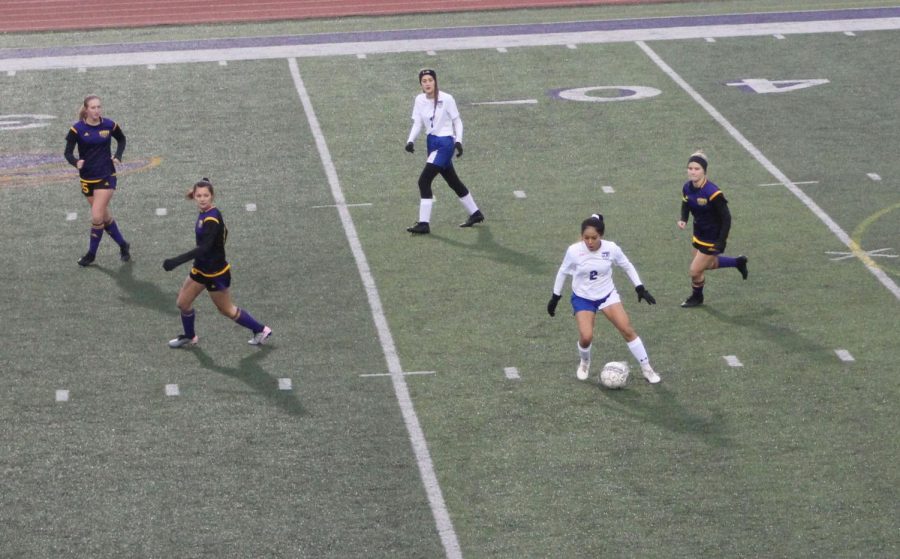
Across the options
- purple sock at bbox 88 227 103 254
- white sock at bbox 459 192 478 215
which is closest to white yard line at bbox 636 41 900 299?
white sock at bbox 459 192 478 215

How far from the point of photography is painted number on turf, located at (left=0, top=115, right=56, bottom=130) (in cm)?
2408

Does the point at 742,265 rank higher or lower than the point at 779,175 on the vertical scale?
higher

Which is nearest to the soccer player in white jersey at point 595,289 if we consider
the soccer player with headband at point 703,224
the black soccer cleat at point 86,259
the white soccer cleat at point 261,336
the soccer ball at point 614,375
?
the soccer ball at point 614,375

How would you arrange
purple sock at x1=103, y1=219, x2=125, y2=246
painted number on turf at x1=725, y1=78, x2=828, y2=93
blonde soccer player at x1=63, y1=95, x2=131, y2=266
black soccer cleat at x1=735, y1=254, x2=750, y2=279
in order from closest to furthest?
black soccer cleat at x1=735, y1=254, x2=750, y2=279 < blonde soccer player at x1=63, y1=95, x2=131, y2=266 < purple sock at x1=103, y1=219, x2=125, y2=246 < painted number on turf at x1=725, y1=78, x2=828, y2=93

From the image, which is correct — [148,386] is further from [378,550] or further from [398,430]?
[378,550]

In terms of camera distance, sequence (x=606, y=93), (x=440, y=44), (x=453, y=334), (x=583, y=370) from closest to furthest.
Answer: (x=583, y=370)
(x=453, y=334)
(x=606, y=93)
(x=440, y=44)

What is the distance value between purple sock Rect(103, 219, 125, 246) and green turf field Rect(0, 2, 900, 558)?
1.19ft

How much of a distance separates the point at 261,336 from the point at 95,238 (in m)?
3.50

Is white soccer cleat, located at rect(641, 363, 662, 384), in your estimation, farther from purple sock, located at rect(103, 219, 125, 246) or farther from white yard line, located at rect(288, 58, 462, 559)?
purple sock, located at rect(103, 219, 125, 246)

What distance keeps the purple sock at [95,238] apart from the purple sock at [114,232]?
0.09 m

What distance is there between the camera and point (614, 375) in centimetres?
1520

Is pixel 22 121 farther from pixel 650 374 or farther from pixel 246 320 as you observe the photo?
pixel 650 374

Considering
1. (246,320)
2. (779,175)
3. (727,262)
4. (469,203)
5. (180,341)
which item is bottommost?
(779,175)

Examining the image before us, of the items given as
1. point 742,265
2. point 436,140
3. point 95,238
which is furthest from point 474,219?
point 95,238
